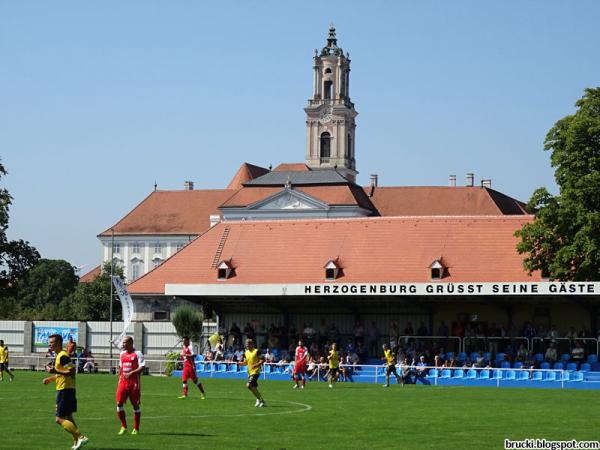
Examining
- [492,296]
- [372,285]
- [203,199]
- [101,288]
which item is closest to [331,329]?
[372,285]

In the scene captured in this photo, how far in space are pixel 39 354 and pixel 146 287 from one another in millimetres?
6537

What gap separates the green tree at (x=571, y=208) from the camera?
46875 millimetres

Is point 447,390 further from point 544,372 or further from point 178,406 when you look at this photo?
point 178,406

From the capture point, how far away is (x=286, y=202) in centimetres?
11969

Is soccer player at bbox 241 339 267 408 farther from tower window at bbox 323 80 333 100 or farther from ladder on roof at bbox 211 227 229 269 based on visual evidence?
tower window at bbox 323 80 333 100

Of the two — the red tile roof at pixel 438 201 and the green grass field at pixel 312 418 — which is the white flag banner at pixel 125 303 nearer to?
the green grass field at pixel 312 418

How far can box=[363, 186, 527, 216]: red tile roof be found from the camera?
132 metres

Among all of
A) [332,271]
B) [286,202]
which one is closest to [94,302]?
[286,202]

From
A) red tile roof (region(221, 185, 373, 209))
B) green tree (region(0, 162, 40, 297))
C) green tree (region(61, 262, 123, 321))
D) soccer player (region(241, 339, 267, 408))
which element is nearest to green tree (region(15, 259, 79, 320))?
red tile roof (region(221, 185, 373, 209))

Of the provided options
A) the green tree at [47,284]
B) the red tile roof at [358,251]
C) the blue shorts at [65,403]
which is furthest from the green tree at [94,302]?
the blue shorts at [65,403]

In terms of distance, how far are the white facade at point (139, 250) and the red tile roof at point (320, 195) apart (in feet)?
68.0

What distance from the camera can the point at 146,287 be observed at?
2453 inches

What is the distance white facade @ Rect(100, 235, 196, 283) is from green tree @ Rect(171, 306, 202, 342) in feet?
281

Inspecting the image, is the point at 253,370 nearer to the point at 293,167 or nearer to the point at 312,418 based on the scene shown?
the point at 312,418
